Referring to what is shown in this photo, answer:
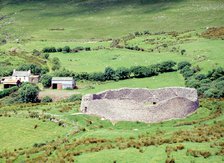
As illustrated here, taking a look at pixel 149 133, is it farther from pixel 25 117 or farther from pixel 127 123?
pixel 25 117

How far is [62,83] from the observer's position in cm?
10394

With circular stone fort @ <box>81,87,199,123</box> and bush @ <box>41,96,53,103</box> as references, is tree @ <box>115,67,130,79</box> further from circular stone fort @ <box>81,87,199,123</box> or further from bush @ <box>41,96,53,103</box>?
circular stone fort @ <box>81,87,199,123</box>

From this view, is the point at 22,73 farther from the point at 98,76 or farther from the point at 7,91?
the point at 98,76

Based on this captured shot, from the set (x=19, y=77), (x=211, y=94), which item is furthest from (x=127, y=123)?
(x=19, y=77)

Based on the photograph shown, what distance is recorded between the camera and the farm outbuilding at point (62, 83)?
103 meters

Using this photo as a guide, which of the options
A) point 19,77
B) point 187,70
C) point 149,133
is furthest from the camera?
point 19,77

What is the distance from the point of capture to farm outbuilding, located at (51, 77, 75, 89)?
4070 inches

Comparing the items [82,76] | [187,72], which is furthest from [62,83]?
[187,72]

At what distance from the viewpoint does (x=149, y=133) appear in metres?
45.9

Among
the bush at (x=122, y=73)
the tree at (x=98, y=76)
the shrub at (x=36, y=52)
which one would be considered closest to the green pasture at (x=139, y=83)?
the tree at (x=98, y=76)

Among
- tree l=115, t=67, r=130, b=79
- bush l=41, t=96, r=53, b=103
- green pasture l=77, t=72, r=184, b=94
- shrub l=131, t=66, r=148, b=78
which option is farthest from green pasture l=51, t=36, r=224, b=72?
bush l=41, t=96, r=53, b=103

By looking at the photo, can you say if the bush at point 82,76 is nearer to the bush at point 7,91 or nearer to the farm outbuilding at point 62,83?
the farm outbuilding at point 62,83

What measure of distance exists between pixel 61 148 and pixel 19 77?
75.9 m

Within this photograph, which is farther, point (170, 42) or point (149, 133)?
point (170, 42)
